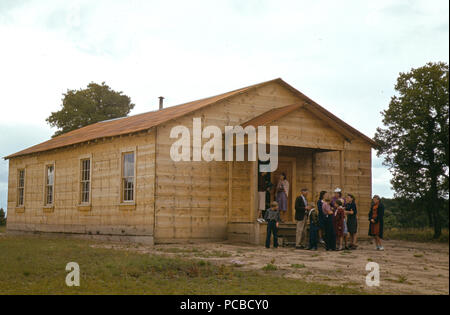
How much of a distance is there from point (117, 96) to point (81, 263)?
4317 cm

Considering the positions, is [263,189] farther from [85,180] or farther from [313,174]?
[85,180]

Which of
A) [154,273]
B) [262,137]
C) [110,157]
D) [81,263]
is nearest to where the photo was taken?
[154,273]

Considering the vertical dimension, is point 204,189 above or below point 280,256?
above

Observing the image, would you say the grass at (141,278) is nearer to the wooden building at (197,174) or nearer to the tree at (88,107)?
the wooden building at (197,174)

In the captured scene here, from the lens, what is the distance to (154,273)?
10992mm

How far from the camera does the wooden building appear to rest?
19266 millimetres

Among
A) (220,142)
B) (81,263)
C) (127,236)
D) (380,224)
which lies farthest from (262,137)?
(81,263)

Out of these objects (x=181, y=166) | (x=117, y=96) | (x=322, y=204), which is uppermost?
(x=117, y=96)

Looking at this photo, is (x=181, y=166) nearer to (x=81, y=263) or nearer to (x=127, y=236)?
(x=127, y=236)

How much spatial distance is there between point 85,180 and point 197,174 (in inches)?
252

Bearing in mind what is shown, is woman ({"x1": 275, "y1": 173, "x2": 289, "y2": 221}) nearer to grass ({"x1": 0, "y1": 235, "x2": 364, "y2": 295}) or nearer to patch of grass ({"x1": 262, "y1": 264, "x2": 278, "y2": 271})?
grass ({"x1": 0, "y1": 235, "x2": 364, "y2": 295})

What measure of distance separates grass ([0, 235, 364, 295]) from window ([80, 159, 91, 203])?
10118 mm

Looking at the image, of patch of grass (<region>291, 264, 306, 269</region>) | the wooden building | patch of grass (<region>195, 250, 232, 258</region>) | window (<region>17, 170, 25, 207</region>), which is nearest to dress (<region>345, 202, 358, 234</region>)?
the wooden building

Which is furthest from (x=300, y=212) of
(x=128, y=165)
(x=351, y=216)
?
(x=128, y=165)
